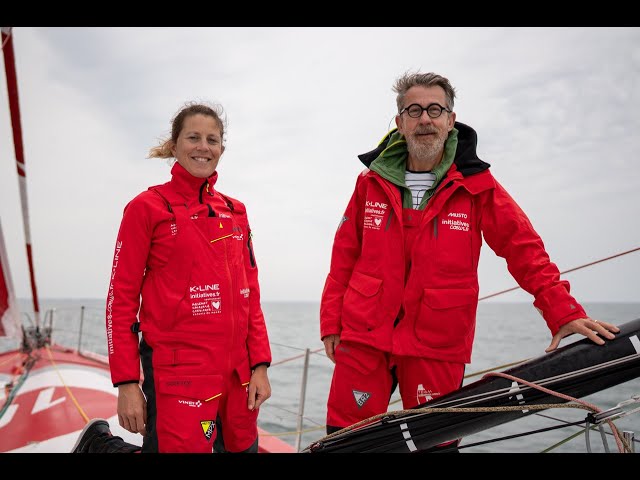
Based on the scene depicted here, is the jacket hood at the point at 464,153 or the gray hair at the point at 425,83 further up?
the gray hair at the point at 425,83

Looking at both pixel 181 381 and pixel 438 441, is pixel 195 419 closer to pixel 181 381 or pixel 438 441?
pixel 181 381

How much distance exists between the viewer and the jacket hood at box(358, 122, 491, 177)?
2.01 meters

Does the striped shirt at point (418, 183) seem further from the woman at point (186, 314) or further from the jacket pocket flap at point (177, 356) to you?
the jacket pocket flap at point (177, 356)

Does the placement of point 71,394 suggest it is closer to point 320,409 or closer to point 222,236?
point 222,236

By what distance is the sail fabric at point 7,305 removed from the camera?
5.89m

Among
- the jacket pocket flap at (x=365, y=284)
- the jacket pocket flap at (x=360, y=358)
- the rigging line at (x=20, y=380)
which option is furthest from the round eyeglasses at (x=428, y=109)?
the rigging line at (x=20, y=380)

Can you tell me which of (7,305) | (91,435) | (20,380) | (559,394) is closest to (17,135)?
(7,305)

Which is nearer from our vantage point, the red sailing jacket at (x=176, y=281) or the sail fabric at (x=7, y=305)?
the red sailing jacket at (x=176, y=281)

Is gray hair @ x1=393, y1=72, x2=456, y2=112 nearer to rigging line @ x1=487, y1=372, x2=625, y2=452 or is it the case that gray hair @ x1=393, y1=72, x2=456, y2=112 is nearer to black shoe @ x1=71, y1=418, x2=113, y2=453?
rigging line @ x1=487, y1=372, x2=625, y2=452

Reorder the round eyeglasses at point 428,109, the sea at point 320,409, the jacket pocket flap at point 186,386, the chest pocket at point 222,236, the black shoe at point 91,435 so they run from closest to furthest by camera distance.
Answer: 1. the jacket pocket flap at point 186,386
2. the chest pocket at point 222,236
3. the round eyeglasses at point 428,109
4. the black shoe at point 91,435
5. the sea at point 320,409

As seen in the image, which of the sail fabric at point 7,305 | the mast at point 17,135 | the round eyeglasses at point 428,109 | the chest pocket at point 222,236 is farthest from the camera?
the sail fabric at point 7,305

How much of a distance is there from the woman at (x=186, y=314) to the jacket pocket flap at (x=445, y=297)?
2.33 feet

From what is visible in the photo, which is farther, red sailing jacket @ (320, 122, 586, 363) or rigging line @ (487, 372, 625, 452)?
red sailing jacket @ (320, 122, 586, 363)

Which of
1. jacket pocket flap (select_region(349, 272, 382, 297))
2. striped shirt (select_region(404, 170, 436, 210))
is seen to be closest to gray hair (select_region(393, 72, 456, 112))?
striped shirt (select_region(404, 170, 436, 210))
